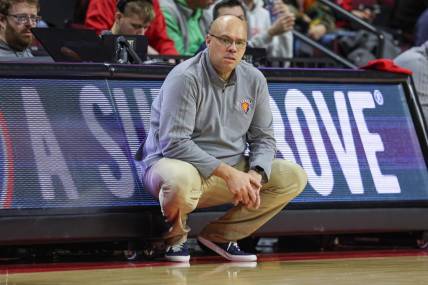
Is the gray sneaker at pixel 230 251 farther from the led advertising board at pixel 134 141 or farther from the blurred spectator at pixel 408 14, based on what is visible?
the blurred spectator at pixel 408 14

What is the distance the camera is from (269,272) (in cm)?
580

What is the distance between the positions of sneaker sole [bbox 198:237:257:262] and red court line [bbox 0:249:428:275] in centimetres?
4

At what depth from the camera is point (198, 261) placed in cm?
630

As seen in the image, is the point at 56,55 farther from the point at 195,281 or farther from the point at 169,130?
the point at 195,281

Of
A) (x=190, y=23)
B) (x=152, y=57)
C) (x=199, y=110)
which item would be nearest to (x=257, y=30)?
(x=190, y=23)

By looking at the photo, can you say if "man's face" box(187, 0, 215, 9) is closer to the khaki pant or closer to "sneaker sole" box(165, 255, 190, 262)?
the khaki pant

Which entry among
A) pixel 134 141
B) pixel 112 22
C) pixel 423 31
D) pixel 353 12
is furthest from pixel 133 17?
pixel 353 12

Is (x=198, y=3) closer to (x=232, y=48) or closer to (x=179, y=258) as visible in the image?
(x=232, y=48)

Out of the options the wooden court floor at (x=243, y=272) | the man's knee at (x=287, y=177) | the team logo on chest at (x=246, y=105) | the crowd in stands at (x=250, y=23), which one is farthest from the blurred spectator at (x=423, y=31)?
the team logo on chest at (x=246, y=105)

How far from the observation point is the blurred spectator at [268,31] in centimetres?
955

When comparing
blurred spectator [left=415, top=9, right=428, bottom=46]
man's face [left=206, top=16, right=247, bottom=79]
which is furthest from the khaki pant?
blurred spectator [left=415, top=9, right=428, bottom=46]

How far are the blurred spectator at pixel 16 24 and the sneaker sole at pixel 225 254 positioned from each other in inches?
69.1

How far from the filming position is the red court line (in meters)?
5.86

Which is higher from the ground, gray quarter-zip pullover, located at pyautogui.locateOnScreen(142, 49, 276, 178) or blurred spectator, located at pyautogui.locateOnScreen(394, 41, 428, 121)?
blurred spectator, located at pyautogui.locateOnScreen(394, 41, 428, 121)
